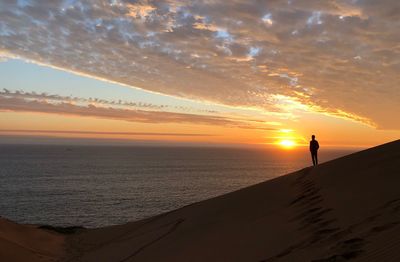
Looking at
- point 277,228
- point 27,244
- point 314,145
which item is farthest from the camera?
point 314,145

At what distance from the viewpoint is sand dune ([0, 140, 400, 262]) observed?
7398 mm

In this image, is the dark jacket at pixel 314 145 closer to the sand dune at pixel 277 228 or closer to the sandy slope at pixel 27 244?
the sand dune at pixel 277 228

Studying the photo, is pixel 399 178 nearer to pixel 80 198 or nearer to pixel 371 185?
pixel 371 185

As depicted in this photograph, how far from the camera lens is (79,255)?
16641 mm

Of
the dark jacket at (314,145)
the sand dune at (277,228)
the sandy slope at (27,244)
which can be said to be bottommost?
the sandy slope at (27,244)

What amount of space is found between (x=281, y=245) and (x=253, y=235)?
5.94 ft

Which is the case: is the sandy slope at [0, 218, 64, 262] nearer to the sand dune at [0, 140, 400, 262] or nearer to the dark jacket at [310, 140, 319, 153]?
the sand dune at [0, 140, 400, 262]

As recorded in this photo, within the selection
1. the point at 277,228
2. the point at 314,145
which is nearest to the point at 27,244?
the point at 277,228

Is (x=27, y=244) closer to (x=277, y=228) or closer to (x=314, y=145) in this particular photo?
(x=277, y=228)

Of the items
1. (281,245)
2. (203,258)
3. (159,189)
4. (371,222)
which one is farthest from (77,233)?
(159,189)

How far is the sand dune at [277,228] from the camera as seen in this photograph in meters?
7.40

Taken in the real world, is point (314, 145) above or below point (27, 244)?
above

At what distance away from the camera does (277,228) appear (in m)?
10.3

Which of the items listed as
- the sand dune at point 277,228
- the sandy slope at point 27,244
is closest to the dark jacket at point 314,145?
the sand dune at point 277,228
